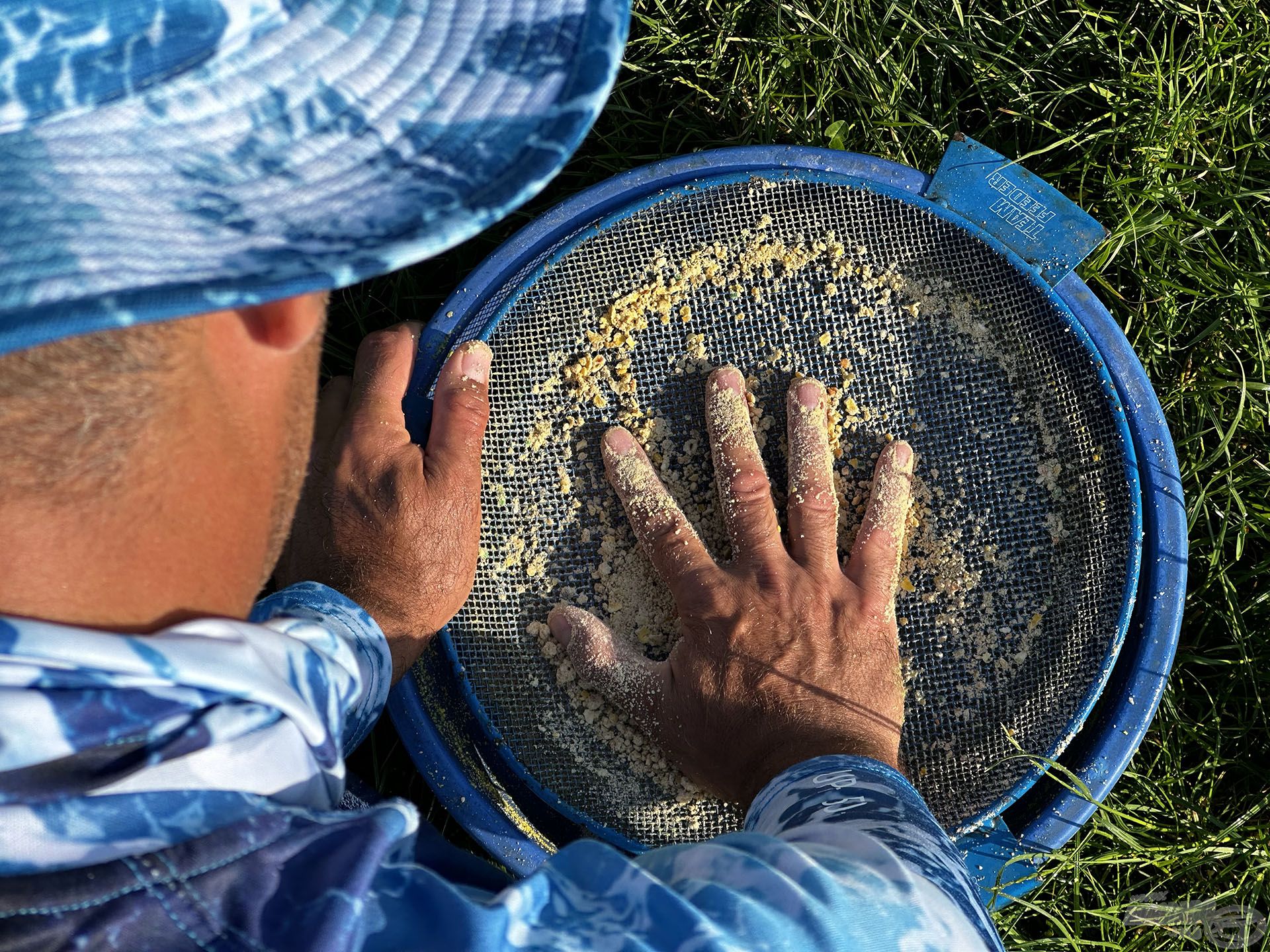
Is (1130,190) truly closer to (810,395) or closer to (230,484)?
(810,395)

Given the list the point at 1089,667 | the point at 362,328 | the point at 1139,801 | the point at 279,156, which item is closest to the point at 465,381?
the point at 362,328

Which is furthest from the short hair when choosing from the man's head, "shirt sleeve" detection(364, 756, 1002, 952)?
"shirt sleeve" detection(364, 756, 1002, 952)

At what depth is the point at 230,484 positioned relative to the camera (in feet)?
1.76

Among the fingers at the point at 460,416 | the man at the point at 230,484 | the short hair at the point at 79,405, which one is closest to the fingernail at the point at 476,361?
the fingers at the point at 460,416

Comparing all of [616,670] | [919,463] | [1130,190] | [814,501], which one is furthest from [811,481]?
[1130,190]

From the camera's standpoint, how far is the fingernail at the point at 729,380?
1.04 meters

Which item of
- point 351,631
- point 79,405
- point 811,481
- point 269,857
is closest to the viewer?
point 79,405

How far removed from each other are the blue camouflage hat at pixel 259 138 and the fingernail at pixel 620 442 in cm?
52

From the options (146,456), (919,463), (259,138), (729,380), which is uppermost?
(259,138)

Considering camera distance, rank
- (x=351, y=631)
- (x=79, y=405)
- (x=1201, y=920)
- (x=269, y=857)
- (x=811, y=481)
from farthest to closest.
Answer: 1. (x=1201, y=920)
2. (x=811, y=481)
3. (x=351, y=631)
4. (x=269, y=857)
5. (x=79, y=405)

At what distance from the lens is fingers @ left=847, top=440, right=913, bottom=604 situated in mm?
1023

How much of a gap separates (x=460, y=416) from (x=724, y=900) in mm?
604

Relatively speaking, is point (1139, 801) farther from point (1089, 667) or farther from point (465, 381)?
point (465, 381)

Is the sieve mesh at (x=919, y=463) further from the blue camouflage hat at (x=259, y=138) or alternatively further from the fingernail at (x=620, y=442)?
the blue camouflage hat at (x=259, y=138)
